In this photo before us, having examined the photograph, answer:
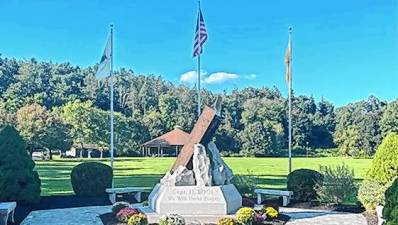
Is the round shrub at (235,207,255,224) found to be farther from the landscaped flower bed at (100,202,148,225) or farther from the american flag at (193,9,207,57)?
the american flag at (193,9,207,57)

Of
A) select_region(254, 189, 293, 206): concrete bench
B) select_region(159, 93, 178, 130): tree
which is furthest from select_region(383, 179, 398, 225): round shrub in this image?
select_region(159, 93, 178, 130): tree

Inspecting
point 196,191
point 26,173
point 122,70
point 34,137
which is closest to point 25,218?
point 26,173

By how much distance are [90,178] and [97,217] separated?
4325 mm

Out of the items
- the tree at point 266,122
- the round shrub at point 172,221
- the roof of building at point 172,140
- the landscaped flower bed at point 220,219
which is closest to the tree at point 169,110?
the roof of building at point 172,140

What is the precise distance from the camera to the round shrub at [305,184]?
17.7 metres

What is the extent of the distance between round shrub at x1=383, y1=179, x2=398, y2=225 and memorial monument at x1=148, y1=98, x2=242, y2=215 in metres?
5.28

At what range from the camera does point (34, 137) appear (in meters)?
51.0

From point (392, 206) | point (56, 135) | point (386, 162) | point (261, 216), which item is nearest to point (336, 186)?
point (386, 162)

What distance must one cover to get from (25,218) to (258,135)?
155 ft

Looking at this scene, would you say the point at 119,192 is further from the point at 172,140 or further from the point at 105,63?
the point at 172,140

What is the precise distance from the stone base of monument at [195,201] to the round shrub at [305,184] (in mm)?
4681

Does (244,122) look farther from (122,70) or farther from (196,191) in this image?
(196,191)

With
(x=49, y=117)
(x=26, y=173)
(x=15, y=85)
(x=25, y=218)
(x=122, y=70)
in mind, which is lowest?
(x=25, y=218)

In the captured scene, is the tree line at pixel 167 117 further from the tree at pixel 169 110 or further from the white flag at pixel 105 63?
the white flag at pixel 105 63
